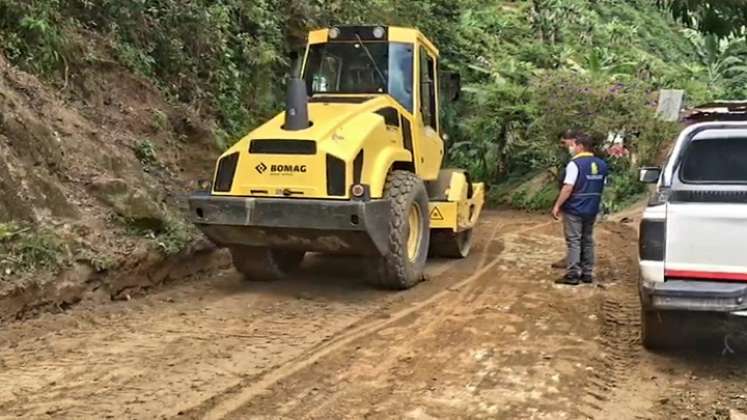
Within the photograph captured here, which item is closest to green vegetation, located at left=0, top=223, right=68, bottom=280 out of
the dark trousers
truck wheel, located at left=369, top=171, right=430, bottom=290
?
truck wheel, located at left=369, top=171, right=430, bottom=290

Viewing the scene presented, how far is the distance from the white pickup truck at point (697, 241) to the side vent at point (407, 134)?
3659mm

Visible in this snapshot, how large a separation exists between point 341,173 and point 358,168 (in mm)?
264

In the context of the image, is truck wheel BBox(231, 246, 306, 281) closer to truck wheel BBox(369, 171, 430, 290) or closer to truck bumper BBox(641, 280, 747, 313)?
truck wheel BBox(369, 171, 430, 290)

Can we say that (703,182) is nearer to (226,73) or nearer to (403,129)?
(403,129)

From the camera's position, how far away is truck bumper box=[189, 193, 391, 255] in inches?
281

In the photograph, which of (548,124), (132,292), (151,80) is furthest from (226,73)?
(548,124)

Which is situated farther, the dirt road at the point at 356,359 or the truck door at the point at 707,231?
the truck door at the point at 707,231

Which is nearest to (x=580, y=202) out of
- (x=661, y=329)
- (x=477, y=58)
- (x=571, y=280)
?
(x=571, y=280)

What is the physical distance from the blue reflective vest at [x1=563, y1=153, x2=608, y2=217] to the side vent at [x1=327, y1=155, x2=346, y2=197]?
2632mm

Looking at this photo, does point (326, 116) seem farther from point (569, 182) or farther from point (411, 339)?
point (411, 339)

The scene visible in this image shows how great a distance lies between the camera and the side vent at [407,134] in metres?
8.80

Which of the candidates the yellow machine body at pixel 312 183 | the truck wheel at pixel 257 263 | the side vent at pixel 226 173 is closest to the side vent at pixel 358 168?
the yellow machine body at pixel 312 183

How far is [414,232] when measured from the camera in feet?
28.1

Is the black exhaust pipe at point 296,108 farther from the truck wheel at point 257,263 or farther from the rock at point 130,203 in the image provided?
the rock at point 130,203
